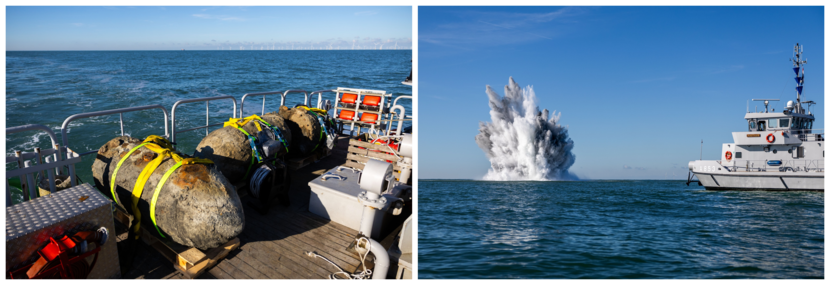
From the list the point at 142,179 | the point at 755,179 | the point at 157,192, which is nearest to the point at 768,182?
the point at 755,179

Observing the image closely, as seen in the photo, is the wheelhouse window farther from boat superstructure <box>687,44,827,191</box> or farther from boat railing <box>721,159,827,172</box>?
boat railing <box>721,159,827,172</box>

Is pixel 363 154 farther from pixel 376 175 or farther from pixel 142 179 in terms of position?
pixel 142 179

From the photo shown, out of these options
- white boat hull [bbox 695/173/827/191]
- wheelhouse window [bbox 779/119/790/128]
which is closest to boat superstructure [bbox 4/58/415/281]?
white boat hull [bbox 695/173/827/191]

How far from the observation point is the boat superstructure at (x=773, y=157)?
2194 cm

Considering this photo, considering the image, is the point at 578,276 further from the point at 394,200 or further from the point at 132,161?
the point at 132,161

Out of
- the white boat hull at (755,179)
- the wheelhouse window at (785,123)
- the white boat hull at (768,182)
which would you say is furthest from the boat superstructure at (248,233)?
the wheelhouse window at (785,123)

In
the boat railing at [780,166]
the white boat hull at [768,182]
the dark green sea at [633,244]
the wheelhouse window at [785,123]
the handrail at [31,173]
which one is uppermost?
the wheelhouse window at [785,123]

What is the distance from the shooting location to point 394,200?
4.73 meters

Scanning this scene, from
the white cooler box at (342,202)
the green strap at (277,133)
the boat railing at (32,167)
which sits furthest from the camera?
the green strap at (277,133)

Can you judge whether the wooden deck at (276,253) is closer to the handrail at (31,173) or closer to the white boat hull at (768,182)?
the handrail at (31,173)

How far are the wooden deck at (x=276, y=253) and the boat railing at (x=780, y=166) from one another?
26840 millimetres

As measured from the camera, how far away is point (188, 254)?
3867 millimetres

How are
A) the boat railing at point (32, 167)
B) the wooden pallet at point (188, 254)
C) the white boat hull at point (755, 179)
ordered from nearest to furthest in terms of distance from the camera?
the wooden pallet at point (188, 254) → the boat railing at point (32, 167) → the white boat hull at point (755, 179)

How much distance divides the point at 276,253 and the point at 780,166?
28573mm
